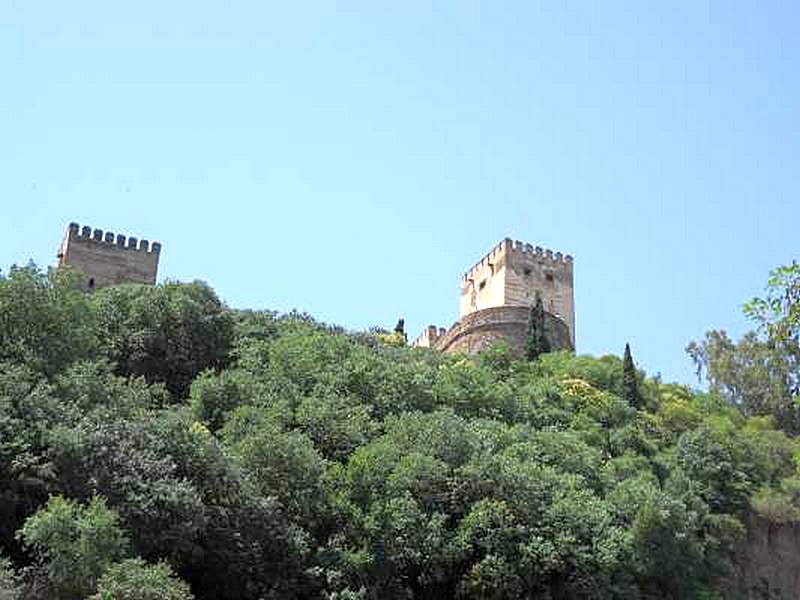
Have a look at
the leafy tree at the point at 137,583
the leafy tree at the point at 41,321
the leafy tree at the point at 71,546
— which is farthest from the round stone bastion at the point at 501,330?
the leafy tree at the point at 71,546

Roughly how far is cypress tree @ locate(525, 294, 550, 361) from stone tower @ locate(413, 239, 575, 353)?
1787 mm

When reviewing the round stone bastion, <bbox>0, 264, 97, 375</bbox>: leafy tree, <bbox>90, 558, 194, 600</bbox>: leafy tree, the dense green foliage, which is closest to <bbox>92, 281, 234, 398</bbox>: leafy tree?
the dense green foliage

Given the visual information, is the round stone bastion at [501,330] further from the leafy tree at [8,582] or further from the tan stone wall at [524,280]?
the leafy tree at [8,582]

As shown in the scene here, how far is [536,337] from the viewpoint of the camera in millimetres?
48375

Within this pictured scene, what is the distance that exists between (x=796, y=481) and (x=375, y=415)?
15.3 meters

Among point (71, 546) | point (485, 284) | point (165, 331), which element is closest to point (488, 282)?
point (485, 284)

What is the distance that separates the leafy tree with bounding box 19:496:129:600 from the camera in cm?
2008

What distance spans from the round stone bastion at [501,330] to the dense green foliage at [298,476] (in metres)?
14.6

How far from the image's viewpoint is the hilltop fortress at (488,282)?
5203 cm

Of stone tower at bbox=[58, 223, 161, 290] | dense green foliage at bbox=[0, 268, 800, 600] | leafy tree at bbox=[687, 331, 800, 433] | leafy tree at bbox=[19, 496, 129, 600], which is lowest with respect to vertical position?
leafy tree at bbox=[19, 496, 129, 600]

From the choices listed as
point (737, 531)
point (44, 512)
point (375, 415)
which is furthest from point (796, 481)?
point (44, 512)

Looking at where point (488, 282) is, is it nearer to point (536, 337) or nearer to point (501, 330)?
point (501, 330)

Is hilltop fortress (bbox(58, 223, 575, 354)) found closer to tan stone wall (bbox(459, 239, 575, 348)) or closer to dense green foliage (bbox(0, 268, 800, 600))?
tan stone wall (bbox(459, 239, 575, 348))

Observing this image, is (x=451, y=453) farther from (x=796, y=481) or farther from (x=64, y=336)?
(x=796, y=481)
